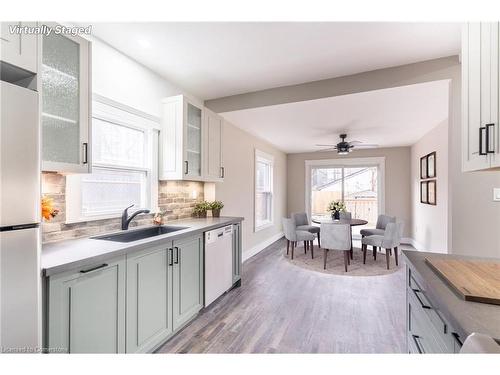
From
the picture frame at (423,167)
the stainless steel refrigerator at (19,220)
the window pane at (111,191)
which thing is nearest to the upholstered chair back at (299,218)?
the picture frame at (423,167)

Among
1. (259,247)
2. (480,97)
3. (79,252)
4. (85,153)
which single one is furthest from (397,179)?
(79,252)

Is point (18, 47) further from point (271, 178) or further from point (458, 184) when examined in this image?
point (271, 178)

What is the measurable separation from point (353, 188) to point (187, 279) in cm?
573

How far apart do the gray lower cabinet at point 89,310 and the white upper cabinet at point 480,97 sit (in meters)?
2.10

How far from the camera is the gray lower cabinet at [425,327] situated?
944 millimetres

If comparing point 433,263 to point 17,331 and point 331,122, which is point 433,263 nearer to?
point 17,331

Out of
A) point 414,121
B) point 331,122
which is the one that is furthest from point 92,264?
point 414,121

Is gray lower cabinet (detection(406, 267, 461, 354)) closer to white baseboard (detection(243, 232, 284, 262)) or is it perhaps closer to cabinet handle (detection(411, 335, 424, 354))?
cabinet handle (detection(411, 335, 424, 354))

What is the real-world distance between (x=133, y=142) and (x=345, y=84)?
256cm

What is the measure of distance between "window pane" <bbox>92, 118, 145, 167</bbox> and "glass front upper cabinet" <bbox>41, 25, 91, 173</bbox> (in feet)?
1.69

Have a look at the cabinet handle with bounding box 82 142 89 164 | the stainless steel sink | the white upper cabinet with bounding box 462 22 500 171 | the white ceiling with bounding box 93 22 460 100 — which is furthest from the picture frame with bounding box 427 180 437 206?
the cabinet handle with bounding box 82 142 89 164

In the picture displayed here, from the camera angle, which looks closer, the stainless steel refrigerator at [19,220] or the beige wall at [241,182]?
the stainless steel refrigerator at [19,220]

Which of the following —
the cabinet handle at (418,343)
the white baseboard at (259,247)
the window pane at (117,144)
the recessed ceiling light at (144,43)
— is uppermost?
the recessed ceiling light at (144,43)

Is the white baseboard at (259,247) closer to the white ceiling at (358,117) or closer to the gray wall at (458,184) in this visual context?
the white ceiling at (358,117)
